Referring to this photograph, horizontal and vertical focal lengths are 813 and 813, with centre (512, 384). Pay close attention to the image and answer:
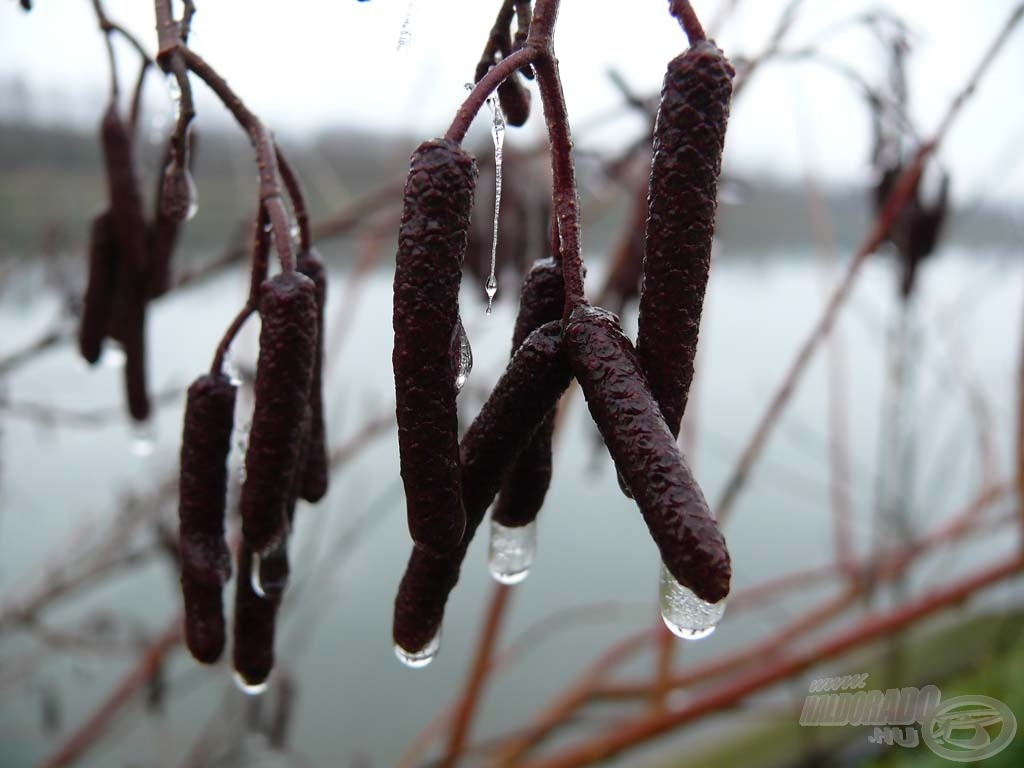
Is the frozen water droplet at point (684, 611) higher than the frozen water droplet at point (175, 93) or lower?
lower

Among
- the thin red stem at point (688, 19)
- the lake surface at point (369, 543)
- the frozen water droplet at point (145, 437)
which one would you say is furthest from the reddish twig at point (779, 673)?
the thin red stem at point (688, 19)

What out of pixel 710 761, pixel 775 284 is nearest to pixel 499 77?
pixel 710 761

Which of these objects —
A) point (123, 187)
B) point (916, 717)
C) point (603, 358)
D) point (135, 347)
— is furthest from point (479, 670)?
point (916, 717)

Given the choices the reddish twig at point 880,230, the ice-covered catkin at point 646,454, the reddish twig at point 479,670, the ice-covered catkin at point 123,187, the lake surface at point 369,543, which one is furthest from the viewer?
the lake surface at point 369,543

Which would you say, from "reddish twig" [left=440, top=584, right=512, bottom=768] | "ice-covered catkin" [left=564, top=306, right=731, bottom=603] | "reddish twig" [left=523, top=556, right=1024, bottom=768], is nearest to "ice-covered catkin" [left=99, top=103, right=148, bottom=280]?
"ice-covered catkin" [left=564, top=306, right=731, bottom=603]

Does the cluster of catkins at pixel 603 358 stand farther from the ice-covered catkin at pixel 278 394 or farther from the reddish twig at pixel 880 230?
the reddish twig at pixel 880 230

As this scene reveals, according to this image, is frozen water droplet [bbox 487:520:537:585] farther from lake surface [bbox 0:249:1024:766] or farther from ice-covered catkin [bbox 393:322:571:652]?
lake surface [bbox 0:249:1024:766]
